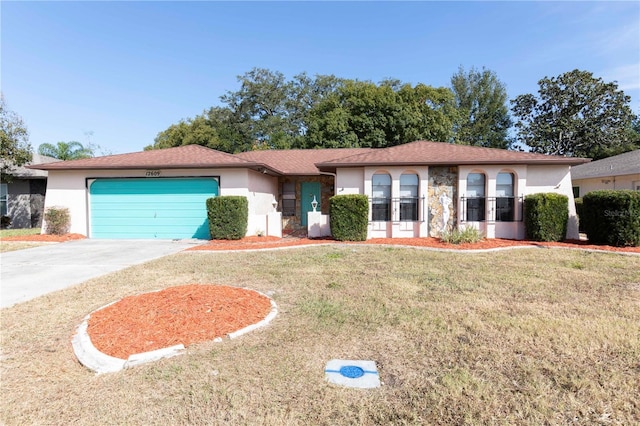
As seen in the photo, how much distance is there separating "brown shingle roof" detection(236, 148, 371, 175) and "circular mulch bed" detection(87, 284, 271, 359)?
37.3ft

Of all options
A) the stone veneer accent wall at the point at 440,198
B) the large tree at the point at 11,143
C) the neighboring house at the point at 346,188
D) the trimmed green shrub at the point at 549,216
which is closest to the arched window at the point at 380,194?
the neighboring house at the point at 346,188

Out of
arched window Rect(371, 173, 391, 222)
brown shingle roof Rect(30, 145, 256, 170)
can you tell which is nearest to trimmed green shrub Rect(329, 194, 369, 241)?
arched window Rect(371, 173, 391, 222)

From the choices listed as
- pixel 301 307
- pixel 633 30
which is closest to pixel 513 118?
pixel 633 30

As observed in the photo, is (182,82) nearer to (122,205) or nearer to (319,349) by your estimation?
(122,205)

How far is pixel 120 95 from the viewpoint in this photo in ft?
69.2

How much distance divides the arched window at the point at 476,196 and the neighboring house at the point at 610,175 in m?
10.2

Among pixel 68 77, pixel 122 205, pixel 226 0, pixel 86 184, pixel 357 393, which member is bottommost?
pixel 357 393

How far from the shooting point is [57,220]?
13.0m

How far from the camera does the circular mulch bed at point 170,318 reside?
3500 millimetres

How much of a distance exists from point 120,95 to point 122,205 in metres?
11.7

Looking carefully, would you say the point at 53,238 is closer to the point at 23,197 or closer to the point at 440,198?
the point at 23,197

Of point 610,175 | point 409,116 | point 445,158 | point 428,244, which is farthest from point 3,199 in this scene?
point 610,175

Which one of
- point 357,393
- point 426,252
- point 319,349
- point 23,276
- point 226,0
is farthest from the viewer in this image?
point 226,0

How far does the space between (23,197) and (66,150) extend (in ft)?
95.0
